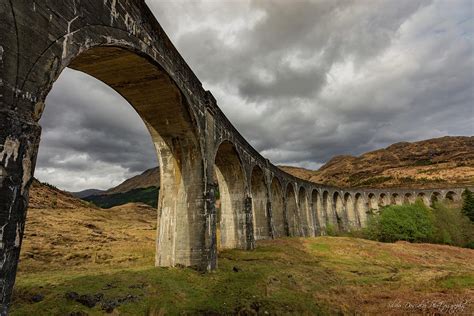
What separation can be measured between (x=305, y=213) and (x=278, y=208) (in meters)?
9.53

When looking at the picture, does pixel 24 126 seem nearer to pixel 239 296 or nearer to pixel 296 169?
pixel 239 296

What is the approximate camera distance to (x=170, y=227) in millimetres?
11539

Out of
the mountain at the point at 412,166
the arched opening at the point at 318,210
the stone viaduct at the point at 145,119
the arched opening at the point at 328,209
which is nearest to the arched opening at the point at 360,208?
the arched opening at the point at 328,209

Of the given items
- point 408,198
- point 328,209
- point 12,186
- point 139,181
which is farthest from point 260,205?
Answer: point 139,181

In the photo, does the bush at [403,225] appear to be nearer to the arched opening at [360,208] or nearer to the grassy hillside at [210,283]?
the grassy hillside at [210,283]

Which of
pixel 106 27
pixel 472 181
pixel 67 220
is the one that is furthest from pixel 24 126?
pixel 472 181

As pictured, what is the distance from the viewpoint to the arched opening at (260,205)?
2388 cm

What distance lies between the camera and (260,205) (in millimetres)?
24328

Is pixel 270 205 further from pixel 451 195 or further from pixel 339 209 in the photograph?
pixel 451 195

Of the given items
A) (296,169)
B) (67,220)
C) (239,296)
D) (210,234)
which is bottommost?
(239,296)

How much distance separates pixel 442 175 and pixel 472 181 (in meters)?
9.79

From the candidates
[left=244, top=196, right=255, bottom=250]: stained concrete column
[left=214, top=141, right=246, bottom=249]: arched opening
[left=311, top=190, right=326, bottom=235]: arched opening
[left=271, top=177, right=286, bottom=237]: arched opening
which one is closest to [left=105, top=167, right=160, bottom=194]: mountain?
[left=311, top=190, right=326, bottom=235]: arched opening

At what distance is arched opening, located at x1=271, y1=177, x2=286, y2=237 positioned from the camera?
27964mm

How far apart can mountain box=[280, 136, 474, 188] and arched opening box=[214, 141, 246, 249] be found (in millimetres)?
72232
